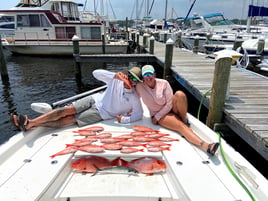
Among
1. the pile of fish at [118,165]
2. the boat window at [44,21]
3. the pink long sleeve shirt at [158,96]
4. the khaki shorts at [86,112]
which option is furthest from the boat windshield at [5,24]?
the pile of fish at [118,165]

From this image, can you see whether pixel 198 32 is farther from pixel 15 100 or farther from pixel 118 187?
pixel 118 187

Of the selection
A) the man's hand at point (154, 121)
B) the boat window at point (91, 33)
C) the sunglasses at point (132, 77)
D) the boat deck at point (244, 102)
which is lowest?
the man's hand at point (154, 121)

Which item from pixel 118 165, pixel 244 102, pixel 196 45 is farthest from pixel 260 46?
pixel 118 165

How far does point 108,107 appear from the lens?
343 centimetres

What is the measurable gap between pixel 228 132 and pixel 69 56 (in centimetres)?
1611

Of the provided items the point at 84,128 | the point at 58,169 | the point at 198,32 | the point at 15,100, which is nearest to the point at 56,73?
the point at 15,100

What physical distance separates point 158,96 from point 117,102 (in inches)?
26.2

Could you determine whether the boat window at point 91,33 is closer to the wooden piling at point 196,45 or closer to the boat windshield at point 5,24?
the wooden piling at point 196,45

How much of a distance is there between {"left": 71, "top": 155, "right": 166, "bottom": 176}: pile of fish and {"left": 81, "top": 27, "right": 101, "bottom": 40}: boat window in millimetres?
16272

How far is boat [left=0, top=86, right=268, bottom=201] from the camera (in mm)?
1948

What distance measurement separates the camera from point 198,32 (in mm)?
21016

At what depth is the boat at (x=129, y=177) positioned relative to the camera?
1.95m

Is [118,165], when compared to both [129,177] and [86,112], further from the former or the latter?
[86,112]

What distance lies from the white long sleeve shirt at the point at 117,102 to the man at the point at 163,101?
17 cm
